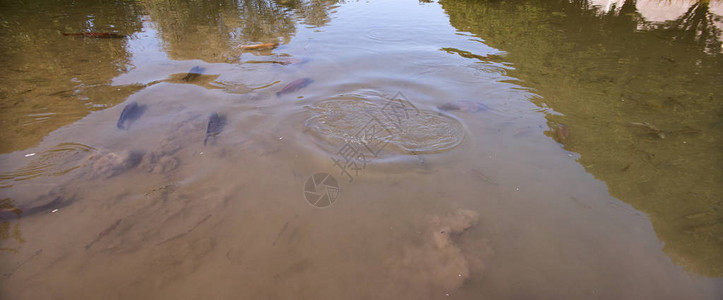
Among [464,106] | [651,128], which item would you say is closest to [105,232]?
[464,106]

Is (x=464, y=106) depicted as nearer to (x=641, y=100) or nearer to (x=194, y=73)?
(x=641, y=100)

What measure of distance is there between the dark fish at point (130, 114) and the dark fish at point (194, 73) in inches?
37.6

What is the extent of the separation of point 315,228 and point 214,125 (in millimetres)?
1896

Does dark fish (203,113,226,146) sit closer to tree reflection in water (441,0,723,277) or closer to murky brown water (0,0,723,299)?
murky brown water (0,0,723,299)

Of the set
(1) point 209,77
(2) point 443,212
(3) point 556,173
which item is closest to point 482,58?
(3) point 556,173

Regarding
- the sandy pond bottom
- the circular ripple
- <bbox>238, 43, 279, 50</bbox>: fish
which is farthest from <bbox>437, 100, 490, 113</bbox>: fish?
<bbox>238, 43, 279, 50</bbox>: fish

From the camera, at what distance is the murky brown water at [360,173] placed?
7.18ft

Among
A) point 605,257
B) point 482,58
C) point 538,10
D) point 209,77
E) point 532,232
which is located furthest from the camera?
point 538,10

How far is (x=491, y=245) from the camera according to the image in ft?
7.95

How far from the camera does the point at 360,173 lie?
3070 mm

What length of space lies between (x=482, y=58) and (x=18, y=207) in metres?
6.16

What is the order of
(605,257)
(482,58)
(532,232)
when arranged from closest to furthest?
1. (605,257)
2. (532,232)
3. (482,58)

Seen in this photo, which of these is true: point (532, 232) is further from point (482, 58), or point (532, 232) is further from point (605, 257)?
point (482, 58)

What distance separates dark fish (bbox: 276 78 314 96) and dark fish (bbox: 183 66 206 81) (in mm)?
1433
